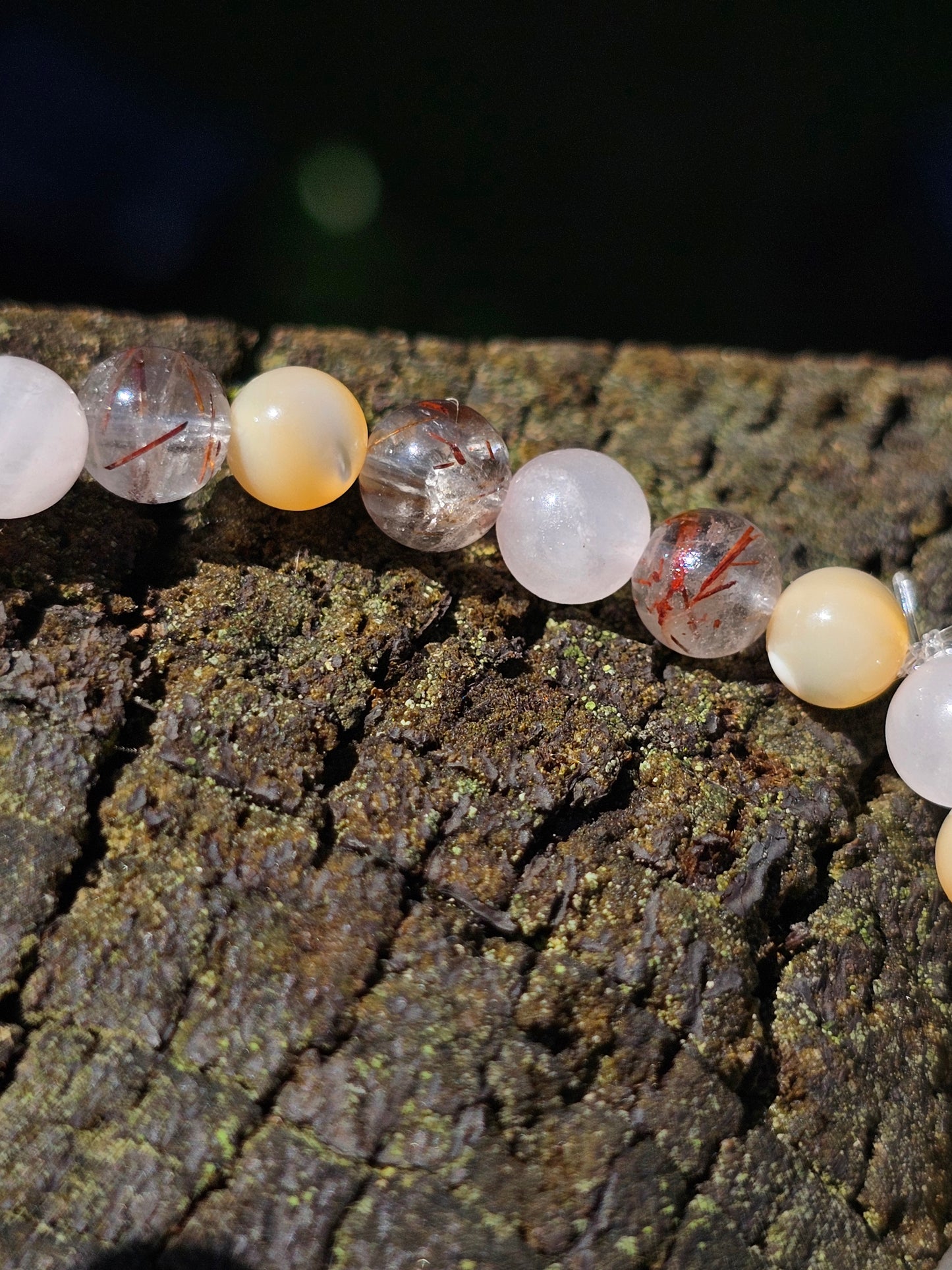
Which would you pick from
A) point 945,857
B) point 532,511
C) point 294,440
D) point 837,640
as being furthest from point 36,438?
→ point 945,857

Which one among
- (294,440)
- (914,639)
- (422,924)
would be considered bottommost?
(422,924)

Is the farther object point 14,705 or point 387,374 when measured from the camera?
point 387,374

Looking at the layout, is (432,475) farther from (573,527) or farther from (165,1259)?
(165,1259)

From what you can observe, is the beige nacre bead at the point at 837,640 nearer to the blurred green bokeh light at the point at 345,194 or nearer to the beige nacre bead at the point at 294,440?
the beige nacre bead at the point at 294,440

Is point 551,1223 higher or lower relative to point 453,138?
lower

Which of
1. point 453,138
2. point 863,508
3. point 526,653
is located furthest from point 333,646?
point 453,138

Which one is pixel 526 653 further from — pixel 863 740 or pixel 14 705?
pixel 14 705
